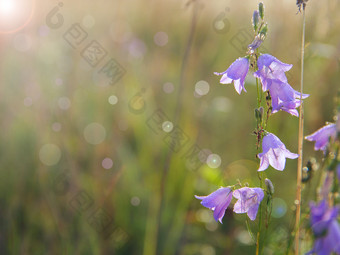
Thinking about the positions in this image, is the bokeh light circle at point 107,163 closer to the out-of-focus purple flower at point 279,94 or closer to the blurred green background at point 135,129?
the blurred green background at point 135,129

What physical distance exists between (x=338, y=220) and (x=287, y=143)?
2.33 metres

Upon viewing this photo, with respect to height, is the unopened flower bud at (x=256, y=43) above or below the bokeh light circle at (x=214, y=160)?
above

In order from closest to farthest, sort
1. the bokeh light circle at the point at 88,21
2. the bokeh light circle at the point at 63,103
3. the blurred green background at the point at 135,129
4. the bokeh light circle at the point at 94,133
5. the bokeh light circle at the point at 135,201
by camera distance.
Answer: the blurred green background at the point at 135,129 → the bokeh light circle at the point at 135,201 → the bokeh light circle at the point at 63,103 → the bokeh light circle at the point at 94,133 → the bokeh light circle at the point at 88,21

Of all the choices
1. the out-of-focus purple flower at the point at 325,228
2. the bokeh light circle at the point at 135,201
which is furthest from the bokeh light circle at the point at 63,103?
the out-of-focus purple flower at the point at 325,228

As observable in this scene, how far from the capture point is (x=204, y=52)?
3.71m

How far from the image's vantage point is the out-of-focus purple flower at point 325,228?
2.77 ft

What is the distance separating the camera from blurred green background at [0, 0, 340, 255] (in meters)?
2.40

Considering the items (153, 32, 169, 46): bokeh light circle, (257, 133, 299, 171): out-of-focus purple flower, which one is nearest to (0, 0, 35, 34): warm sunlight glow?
(153, 32, 169, 46): bokeh light circle

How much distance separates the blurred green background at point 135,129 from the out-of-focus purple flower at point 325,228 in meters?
1.02

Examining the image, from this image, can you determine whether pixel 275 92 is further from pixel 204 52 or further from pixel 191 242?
pixel 204 52

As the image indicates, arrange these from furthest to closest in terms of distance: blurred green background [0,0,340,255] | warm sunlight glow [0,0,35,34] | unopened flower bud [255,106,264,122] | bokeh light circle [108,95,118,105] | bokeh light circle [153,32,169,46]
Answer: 1. bokeh light circle [153,32,169,46]
2. warm sunlight glow [0,0,35,34]
3. bokeh light circle [108,95,118,105]
4. blurred green background [0,0,340,255]
5. unopened flower bud [255,106,264,122]

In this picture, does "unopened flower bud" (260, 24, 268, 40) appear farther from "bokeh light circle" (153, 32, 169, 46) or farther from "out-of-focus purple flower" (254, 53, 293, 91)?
"bokeh light circle" (153, 32, 169, 46)

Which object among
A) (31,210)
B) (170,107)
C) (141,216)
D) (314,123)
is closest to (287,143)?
(314,123)

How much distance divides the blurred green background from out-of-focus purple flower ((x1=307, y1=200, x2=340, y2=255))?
1.02 m
